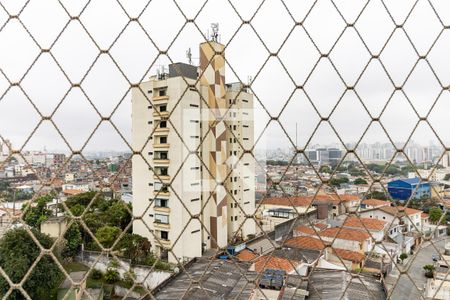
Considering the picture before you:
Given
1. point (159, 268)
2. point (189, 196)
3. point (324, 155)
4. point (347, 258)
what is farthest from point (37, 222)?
point (324, 155)

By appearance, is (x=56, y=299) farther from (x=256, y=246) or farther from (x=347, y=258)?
(x=347, y=258)

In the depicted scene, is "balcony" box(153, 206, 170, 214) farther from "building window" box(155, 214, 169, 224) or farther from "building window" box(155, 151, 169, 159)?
"building window" box(155, 151, 169, 159)

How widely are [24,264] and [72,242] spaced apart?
2101 mm

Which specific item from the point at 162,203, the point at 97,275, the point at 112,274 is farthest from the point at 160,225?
the point at 97,275

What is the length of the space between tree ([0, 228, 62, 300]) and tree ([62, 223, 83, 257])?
38.2 inches

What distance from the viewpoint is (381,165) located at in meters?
1.24

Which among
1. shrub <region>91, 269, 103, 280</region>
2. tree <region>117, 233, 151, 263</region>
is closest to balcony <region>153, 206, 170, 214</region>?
tree <region>117, 233, 151, 263</region>

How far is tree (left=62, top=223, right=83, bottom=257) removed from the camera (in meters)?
5.26

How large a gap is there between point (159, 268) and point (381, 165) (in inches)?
164

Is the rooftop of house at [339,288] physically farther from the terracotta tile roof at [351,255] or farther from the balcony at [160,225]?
the balcony at [160,225]

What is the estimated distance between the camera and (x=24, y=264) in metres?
3.31

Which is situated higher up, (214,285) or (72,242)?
(214,285)

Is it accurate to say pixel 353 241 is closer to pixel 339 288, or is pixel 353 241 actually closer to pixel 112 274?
pixel 339 288

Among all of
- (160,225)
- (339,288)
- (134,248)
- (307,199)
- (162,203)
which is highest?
(307,199)
